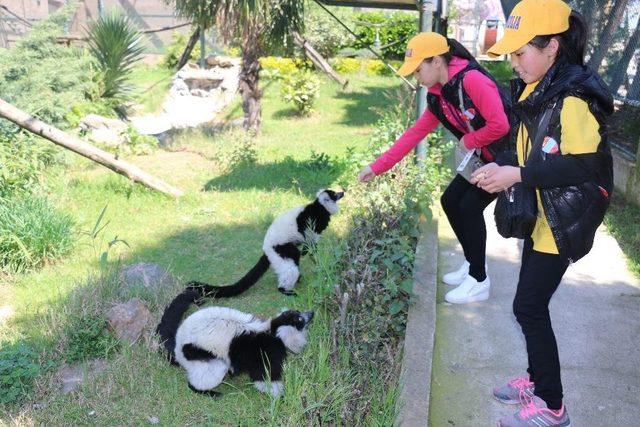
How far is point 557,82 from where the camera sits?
8.26ft

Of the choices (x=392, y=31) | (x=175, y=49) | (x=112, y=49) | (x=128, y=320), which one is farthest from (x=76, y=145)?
(x=392, y=31)

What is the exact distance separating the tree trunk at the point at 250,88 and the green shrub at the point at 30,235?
6.03 meters

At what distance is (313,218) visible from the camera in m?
5.13

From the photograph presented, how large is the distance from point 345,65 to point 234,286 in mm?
16582

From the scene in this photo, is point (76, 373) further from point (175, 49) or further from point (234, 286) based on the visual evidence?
point (175, 49)

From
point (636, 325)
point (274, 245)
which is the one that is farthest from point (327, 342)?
point (636, 325)

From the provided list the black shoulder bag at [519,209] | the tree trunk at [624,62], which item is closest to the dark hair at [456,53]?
the black shoulder bag at [519,209]

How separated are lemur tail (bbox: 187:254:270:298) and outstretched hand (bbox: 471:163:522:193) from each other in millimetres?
2520

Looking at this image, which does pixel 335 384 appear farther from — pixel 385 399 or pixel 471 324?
pixel 471 324

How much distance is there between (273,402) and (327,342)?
0.55 metres

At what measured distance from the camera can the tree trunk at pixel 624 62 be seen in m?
6.20

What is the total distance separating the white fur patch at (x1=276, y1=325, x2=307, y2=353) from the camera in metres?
3.57

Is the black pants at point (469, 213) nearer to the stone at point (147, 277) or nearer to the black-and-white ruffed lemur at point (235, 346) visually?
the black-and-white ruffed lemur at point (235, 346)

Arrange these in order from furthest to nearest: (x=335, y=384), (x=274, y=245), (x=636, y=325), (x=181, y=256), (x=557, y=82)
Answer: (x=181, y=256) → (x=274, y=245) → (x=636, y=325) → (x=335, y=384) → (x=557, y=82)
